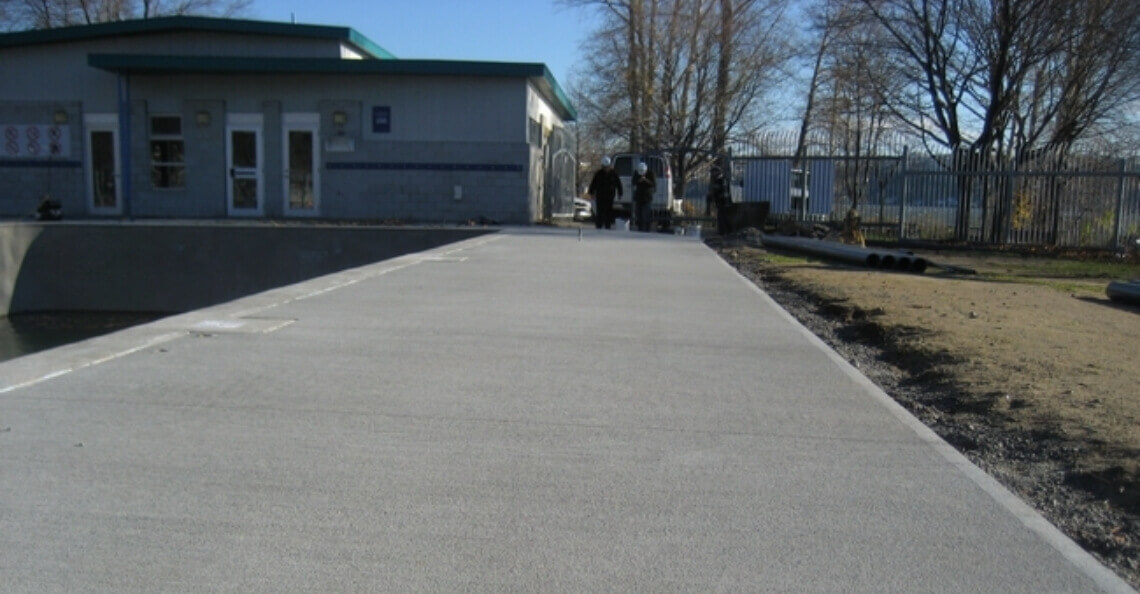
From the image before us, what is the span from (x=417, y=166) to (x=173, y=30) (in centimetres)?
814

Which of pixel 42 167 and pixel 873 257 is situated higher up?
pixel 42 167

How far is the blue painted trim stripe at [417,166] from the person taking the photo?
1077 inches

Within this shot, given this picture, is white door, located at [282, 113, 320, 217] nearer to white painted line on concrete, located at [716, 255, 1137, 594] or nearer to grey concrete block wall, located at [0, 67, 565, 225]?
grey concrete block wall, located at [0, 67, 565, 225]

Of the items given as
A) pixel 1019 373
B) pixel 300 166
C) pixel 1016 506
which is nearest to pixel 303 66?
pixel 300 166

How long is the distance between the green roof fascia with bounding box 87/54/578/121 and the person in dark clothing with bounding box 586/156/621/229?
429 centimetres

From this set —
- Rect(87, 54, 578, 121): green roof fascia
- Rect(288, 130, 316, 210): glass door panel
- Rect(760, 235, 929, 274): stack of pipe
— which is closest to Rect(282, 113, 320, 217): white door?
Rect(288, 130, 316, 210): glass door panel

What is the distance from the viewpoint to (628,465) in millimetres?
5023

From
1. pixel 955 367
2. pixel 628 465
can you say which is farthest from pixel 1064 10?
pixel 628 465

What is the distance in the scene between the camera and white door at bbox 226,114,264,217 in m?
27.6

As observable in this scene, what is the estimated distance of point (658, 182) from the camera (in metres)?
29.8

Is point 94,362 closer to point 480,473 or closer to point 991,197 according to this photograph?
point 480,473

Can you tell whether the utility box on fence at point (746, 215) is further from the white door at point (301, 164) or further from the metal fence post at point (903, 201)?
the white door at point (301, 164)

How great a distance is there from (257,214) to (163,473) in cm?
2425

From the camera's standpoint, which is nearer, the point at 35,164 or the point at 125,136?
the point at 125,136
